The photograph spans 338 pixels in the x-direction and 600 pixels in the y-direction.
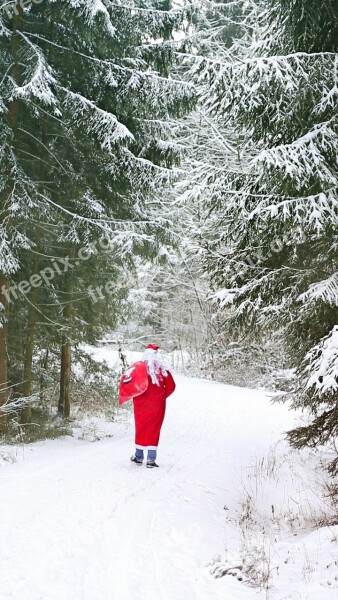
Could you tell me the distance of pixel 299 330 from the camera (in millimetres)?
7551

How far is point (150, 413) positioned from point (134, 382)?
1.78 ft

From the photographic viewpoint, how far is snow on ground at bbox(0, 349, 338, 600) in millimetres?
3824

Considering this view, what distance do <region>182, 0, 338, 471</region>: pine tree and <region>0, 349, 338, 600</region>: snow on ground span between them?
4.63ft

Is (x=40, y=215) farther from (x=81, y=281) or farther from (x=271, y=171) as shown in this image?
(x=271, y=171)

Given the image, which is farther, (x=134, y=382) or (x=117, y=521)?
(x=134, y=382)

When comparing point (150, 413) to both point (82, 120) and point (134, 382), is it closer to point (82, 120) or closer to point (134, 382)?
point (134, 382)

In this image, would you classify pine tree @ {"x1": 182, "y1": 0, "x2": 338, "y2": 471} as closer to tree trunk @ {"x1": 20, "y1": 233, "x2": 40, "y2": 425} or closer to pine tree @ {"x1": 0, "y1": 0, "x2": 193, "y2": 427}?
pine tree @ {"x1": 0, "y1": 0, "x2": 193, "y2": 427}

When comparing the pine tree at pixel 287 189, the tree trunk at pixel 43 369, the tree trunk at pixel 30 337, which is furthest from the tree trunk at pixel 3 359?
the pine tree at pixel 287 189

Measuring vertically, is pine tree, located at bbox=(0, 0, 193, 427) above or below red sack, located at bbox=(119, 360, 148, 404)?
above

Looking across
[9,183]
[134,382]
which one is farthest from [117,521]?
[9,183]

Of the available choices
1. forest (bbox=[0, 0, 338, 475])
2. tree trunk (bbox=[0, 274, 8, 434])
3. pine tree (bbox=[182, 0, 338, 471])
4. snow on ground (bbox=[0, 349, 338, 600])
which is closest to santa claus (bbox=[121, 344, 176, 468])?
snow on ground (bbox=[0, 349, 338, 600])

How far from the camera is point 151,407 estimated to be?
324 inches

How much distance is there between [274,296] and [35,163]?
231 inches

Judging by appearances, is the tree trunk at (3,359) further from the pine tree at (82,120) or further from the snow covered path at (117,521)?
the snow covered path at (117,521)
